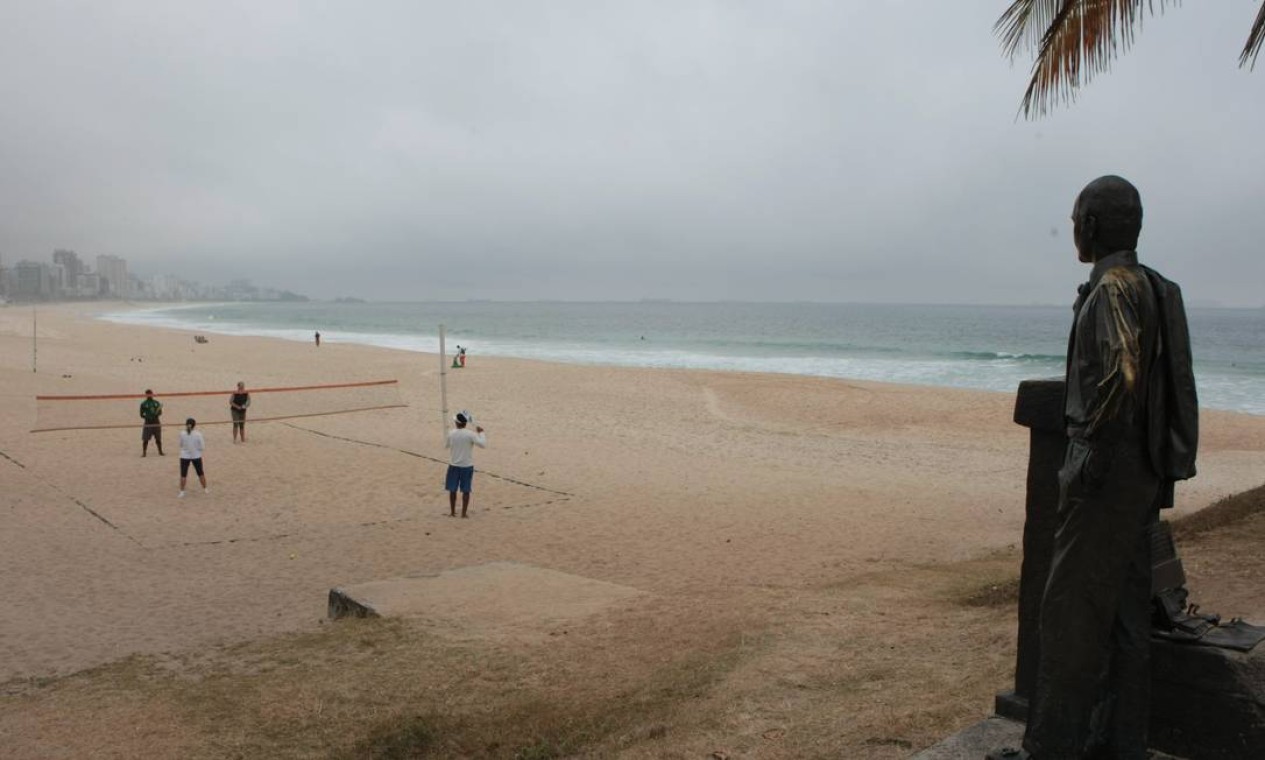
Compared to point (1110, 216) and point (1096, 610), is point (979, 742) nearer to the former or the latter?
point (1096, 610)

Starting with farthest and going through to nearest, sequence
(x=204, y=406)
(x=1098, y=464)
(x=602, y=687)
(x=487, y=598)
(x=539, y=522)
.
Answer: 1. (x=204, y=406)
2. (x=539, y=522)
3. (x=487, y=598)
4. (x=602, y=687)
5. (x=1098, y=464)

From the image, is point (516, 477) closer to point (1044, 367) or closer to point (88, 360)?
point (88, 360)

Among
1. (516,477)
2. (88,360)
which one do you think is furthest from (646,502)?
(88,360)

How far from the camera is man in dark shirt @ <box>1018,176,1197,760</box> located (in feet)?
9.77

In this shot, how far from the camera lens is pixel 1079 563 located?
10.1ft

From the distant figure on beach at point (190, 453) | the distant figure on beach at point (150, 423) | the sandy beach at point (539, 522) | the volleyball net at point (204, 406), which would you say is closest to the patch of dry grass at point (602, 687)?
the sandy beach at point (539, 522)

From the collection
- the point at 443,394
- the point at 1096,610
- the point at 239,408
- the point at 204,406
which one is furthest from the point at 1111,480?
the point at 204,406

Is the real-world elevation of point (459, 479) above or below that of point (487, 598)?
above

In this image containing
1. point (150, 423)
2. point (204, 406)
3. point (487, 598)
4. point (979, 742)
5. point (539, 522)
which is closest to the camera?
point (979, 742)

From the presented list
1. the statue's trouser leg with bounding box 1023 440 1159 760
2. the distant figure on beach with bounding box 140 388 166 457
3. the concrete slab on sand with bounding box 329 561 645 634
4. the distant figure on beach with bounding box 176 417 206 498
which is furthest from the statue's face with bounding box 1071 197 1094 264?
the distant figure on beach with bounding box 140 388 166 457

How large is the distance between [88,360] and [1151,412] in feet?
149

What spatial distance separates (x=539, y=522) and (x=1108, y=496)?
10051 millimetres

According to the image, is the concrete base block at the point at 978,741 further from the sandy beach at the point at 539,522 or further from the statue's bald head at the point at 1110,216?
the statue's bald head at the point at 1110,216

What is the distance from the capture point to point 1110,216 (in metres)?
3.16
